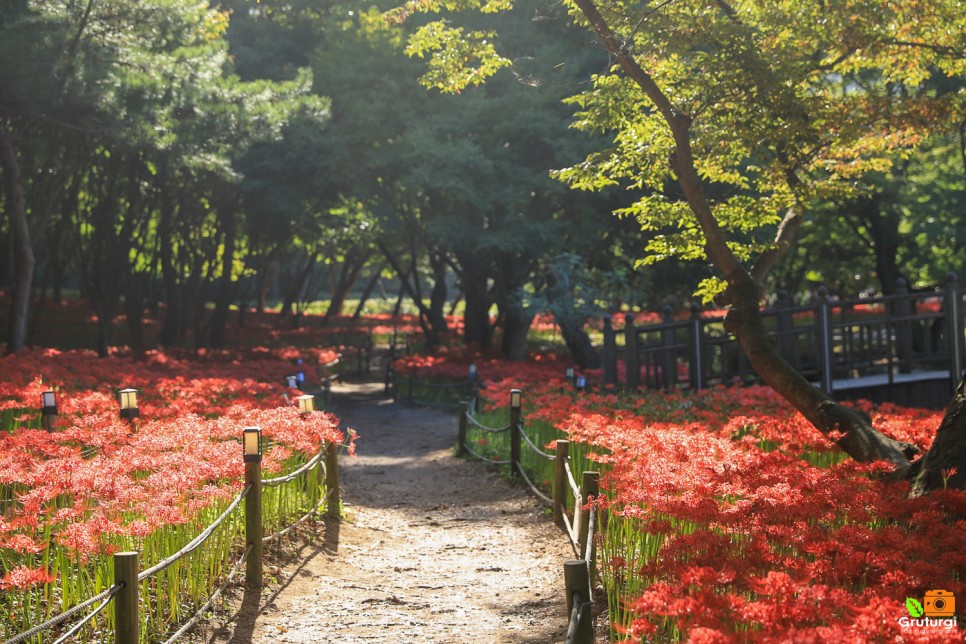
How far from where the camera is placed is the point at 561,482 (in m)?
8.62

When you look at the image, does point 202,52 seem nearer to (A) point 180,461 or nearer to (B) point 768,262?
(B) point 768,262

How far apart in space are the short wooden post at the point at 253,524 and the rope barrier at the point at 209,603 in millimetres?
49

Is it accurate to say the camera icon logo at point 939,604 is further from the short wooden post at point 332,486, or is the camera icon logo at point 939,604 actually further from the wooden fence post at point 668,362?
the wooden fence post at point 668,362

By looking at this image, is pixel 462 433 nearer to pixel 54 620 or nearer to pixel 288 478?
pixel 288 478

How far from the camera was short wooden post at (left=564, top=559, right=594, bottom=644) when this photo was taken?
4426mm

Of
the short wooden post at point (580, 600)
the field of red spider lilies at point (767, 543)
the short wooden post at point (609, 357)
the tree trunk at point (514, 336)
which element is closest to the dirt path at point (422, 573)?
the field of red spider lilies at point (767, 543)

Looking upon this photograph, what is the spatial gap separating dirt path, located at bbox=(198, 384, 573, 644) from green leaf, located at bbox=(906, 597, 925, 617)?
2.23 metres

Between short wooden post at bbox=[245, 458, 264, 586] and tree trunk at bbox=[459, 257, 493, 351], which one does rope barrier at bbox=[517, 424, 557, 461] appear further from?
tree trunk at bbox=[459, 257, 493, 351]

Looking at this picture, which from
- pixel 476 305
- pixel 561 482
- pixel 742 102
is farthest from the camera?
pixel 476 305

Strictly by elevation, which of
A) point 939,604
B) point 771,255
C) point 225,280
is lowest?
point 939,604

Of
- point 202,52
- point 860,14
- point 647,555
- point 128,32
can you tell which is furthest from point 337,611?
point 202,52

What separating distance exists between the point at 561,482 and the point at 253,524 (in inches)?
113

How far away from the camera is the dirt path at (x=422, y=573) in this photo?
6.14 m

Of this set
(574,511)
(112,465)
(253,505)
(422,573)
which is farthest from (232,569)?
(574,511)
